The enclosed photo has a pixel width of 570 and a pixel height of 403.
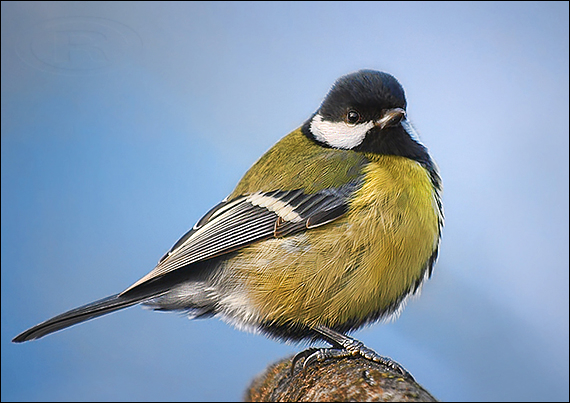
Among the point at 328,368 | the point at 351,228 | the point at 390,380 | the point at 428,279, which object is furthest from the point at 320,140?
the point at 390,380

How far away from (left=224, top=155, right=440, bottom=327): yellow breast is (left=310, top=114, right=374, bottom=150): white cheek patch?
8 cm

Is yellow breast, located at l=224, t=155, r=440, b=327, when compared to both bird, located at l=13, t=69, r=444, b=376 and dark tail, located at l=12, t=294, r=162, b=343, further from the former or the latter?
dark tail, located at l=12, t=294, r=162, b=343

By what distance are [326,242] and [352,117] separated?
0.89 feet

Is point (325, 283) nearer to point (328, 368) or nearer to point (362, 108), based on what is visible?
point (328, 368)

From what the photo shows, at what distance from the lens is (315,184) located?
119 centimetres

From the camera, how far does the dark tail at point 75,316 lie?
1.08m

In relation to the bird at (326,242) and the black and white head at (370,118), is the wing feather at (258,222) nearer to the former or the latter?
the bird at (326,242)

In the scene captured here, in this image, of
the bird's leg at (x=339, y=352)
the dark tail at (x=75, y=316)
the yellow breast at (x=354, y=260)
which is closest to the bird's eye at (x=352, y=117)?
the yellow breast at (x=354, y=260)

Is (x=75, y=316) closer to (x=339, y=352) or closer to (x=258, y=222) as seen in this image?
(x=258, y=222)

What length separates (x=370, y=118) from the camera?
1186mm

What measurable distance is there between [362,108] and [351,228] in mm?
249

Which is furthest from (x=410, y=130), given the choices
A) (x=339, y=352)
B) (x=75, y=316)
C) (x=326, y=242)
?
(x=75, y=316)

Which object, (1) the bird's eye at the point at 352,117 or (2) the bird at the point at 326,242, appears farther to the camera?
(1) the bird's eye at the point at 352,117

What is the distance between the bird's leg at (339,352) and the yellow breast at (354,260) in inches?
1.3
